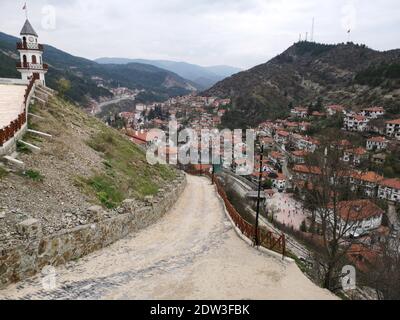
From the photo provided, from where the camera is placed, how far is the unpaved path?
358 inches

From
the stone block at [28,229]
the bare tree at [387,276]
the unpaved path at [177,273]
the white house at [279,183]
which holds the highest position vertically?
the stone block at [28,229]

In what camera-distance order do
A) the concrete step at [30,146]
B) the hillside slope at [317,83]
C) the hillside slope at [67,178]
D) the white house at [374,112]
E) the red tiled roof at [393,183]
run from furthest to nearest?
the hillside slope at [317,83]
the white house at [374,112]
the red tiled roof at [393,183]
the concrete step at [30,146]
the hillside slope at [67,178]

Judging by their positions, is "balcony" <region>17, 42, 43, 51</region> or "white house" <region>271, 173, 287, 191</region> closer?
"balcony" <region>17, 42, 43, 51</region>

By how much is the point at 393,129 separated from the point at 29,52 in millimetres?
74699

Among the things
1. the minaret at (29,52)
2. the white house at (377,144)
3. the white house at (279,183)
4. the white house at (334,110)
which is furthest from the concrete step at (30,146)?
the white house at (334,110)

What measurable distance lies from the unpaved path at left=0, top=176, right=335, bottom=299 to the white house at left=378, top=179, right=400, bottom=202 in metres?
48.3

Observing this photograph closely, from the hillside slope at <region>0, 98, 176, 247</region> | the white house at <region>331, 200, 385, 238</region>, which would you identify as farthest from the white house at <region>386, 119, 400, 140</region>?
the hillside slope at <region>0, 98, 176, 247</region>

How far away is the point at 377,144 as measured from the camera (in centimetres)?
7112

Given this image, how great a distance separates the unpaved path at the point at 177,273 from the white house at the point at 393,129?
74.1 metres

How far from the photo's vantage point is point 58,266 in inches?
404

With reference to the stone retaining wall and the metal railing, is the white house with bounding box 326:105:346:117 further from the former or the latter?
the stone retaining wall

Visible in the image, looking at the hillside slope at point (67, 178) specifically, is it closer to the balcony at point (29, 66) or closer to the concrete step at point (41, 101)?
the concrete step at point (41, 101)

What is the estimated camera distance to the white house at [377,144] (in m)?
70.2
